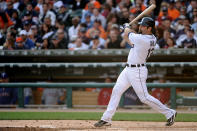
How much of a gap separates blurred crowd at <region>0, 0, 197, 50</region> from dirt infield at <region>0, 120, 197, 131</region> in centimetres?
330

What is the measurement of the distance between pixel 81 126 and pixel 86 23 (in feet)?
17.3

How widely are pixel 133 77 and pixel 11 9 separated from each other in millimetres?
7071

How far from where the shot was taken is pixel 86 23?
11.5 m

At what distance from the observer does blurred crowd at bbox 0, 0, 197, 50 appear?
33.6ft

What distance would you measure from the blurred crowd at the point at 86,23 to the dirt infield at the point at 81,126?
3300mm

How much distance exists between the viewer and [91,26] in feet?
37.6

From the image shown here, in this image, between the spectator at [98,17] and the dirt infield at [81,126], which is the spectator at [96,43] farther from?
the dirt infield at [81,126]

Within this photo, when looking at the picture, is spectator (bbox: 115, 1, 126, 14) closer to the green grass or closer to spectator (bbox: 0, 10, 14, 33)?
spectator (bbox: 0, 10, 14, 33)

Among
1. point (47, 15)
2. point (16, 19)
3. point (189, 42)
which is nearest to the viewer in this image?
point (189, 42)

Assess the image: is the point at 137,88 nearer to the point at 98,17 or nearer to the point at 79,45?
the point at 79,45

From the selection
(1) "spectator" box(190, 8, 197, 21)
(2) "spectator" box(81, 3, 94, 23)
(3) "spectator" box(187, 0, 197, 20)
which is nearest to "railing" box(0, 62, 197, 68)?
(1) "spectator" box(190, 8, 197, 21)

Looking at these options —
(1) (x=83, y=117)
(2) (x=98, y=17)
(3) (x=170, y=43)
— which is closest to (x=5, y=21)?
(2) (x=98, y=17)

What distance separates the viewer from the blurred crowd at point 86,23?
10227 mm

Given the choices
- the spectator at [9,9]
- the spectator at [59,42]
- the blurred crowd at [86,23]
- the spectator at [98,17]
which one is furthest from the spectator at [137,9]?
the spectator at [9,9]
